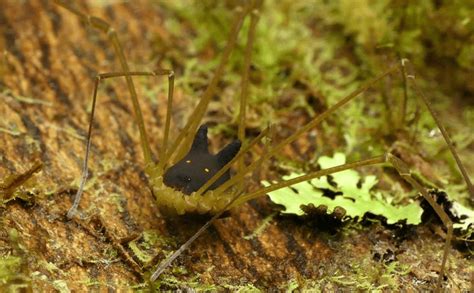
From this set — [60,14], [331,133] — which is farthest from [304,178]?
[60,14]

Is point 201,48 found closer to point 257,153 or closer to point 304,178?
point 257,153

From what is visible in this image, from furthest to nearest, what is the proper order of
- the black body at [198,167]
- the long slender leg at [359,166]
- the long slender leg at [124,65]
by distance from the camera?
the long slender leg at [124,65] < the black body at [198,167] < the long slender leg at [359,166]

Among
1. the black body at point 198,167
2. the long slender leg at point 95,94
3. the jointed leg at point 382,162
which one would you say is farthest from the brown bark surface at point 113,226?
the jointed leg at point 382,162

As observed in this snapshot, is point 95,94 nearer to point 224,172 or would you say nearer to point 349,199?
point 224,172

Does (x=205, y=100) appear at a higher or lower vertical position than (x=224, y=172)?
higher

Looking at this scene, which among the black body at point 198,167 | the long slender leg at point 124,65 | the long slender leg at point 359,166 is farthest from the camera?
the long slender leg at point 124,65

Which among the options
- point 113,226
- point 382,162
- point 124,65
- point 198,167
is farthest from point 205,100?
point 382,162

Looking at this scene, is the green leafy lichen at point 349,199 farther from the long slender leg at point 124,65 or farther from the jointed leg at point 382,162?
the long slender leg at point 124,65

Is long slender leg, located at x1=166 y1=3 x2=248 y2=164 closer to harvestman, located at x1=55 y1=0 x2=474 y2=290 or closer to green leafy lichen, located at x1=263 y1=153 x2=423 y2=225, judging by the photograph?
harvestman, located at x1=55 y1=0 x2=474 y2=290
